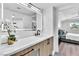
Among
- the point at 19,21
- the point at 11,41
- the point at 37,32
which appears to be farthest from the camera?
the point at 37,32

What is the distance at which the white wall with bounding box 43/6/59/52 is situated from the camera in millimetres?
3795

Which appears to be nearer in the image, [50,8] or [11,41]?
[11,41]

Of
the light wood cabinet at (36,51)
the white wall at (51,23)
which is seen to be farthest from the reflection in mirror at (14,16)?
the white wall at (51,23)

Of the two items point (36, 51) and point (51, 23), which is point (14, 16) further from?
point (51, 23)

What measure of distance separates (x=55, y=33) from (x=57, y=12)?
2.68ft

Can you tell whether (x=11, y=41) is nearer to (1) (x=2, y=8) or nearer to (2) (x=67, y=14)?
(1) (x=2, y=8)

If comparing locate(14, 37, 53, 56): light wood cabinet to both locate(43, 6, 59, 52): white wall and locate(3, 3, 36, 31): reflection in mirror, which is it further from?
locate(43, 6, 59, 52): white wall

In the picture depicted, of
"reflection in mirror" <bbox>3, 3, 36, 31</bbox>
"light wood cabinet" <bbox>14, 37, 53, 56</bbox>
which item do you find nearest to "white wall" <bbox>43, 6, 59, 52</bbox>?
"light wood cabinet" <bbox>14, 37, 53, 56</bbox>

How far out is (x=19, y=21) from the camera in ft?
7.26

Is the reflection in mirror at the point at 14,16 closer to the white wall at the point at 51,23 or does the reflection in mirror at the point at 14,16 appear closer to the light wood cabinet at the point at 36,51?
the light wood cabinet at the point at 36,51

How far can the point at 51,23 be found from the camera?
380 centimetres

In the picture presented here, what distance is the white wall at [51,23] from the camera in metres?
3.79

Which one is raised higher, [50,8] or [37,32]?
[50,8]

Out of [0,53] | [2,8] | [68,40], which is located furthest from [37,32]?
[68,40]
